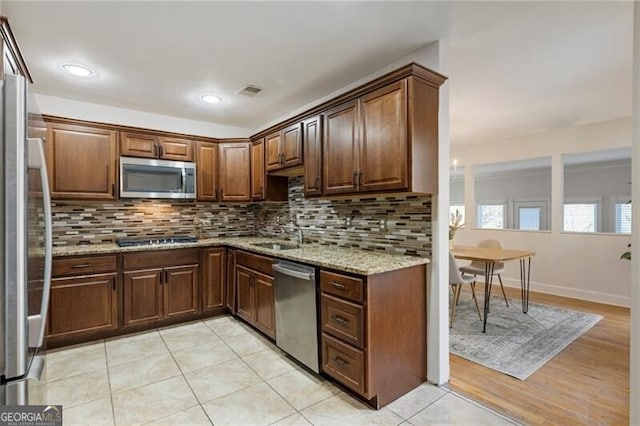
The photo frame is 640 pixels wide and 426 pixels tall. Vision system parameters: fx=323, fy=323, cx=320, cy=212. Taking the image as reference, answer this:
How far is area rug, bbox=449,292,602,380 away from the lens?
105 inches

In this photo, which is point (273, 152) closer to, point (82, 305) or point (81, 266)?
point (81, 266)

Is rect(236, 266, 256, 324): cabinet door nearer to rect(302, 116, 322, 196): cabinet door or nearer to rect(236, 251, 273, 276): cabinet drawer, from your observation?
rect(236, 251, 273, 276): cabinet drawer

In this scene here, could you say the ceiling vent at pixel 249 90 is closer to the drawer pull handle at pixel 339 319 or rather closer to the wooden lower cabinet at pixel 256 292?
the wooden lower cabinet at pixel 256 292

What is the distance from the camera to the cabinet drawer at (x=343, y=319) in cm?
201

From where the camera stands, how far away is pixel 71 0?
5.92 feet

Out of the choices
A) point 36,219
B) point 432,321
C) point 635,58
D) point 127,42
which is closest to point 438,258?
point 432,321

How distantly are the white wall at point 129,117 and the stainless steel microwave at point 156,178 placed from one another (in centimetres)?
53

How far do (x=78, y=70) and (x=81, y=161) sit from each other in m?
0.96

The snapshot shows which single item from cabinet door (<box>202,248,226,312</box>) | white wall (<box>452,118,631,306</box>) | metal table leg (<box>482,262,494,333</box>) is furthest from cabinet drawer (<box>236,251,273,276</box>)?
white wall (<box>452,118,631,306</box>)

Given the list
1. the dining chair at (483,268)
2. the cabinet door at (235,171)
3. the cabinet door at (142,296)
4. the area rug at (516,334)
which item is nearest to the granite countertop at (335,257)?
the cabinet door at (142,296)

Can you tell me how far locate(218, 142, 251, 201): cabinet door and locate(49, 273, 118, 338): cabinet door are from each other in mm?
1526

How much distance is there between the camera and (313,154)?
9.48 feet

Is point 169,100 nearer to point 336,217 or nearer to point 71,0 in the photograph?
point 71,0

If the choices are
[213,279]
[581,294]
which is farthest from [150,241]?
[581,294]
